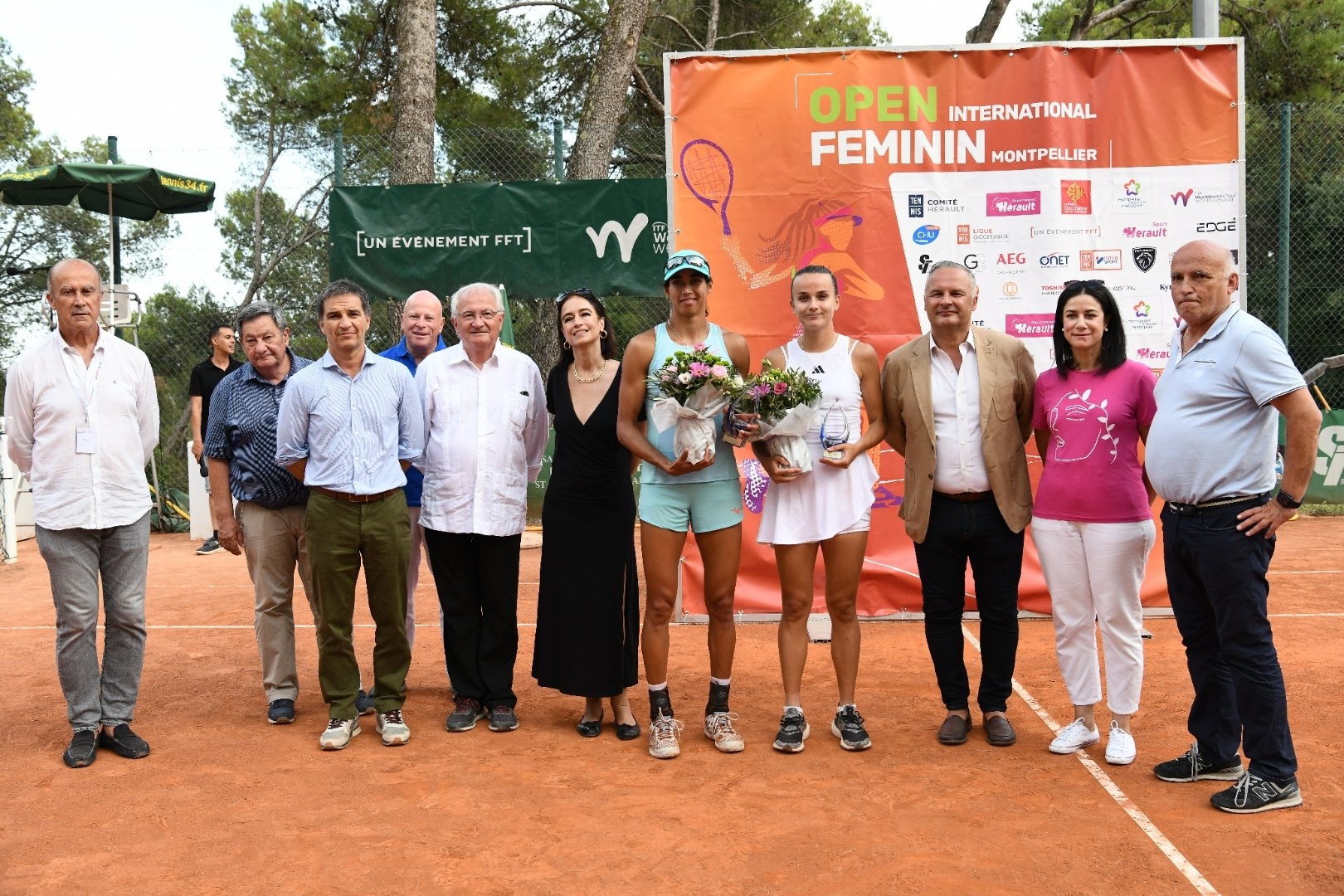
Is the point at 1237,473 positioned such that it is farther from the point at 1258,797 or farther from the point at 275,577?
the point at 275,577

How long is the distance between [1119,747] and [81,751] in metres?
4.08

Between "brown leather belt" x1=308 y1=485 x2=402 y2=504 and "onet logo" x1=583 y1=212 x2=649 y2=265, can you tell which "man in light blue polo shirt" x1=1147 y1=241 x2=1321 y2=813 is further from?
"onet logo" x1=583 y1=212 x2=649 y2=265

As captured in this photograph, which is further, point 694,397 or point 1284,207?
point 1284,207

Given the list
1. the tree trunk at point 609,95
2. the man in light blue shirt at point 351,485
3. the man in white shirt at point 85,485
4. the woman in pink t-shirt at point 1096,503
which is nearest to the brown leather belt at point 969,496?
the woman in pink t-shirt at point 1096,503

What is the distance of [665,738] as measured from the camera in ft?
15.4

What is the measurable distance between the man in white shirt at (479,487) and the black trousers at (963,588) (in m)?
1.72

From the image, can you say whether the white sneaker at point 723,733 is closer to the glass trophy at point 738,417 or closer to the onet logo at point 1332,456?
the glass trophy at point 738,417

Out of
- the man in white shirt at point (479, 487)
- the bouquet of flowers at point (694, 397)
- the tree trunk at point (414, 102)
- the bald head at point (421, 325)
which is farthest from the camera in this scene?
the tree trunk at point (414, 102)

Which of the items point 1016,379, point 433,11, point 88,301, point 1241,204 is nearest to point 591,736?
point 1016,379

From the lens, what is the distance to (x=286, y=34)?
17547mm

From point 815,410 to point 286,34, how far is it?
15.7 m

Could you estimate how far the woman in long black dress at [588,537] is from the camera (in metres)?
4.82

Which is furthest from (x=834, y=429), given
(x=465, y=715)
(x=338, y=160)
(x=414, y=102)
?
(x=414, y=102)

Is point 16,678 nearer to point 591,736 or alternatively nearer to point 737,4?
point 591,736
